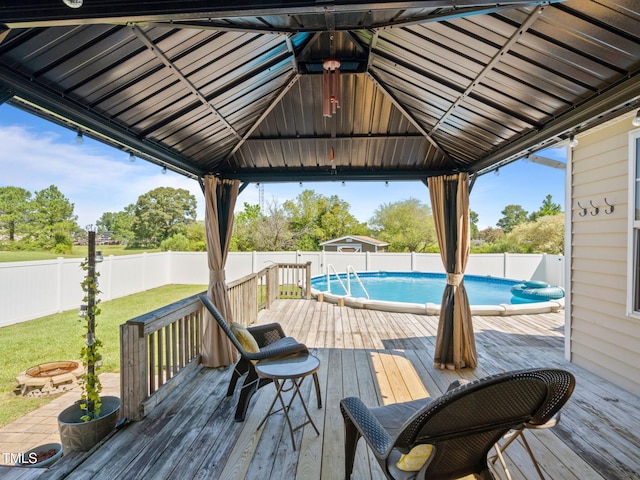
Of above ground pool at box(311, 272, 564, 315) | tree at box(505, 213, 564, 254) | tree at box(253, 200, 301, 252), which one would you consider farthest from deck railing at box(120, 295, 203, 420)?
tree at box(253, 200, 301, 252)

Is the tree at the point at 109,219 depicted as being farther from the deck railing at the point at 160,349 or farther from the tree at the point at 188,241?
the deck railing at the point at 160,349

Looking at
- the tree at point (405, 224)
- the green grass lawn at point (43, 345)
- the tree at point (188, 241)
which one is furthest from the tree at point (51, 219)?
the tree at point (405, 224)

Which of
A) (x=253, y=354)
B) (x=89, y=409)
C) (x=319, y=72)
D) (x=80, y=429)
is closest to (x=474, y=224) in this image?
(x=319, y=72)

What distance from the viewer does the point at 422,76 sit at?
2863 mm

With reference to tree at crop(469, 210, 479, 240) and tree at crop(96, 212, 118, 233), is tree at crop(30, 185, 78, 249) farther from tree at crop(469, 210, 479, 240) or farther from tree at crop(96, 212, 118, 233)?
tree at crop(469, 210, 479, 240)

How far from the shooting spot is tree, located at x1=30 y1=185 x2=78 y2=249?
1221 centimetres

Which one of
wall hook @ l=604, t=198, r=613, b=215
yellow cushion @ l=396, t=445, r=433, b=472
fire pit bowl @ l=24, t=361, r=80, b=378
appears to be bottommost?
fire pit bowl @ l=24, t=361, r=80, b=378

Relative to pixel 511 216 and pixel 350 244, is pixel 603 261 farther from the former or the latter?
pixel 511 216

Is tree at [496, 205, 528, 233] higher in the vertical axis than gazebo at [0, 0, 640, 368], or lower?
higher

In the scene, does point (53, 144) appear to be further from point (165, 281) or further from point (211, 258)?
point (211, 258)

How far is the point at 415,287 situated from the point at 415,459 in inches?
449

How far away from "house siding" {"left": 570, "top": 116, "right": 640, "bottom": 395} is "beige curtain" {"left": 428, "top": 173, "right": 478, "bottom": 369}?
140 centimetres

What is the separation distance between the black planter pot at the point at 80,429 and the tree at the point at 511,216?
106 feet

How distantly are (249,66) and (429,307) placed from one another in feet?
19.1
